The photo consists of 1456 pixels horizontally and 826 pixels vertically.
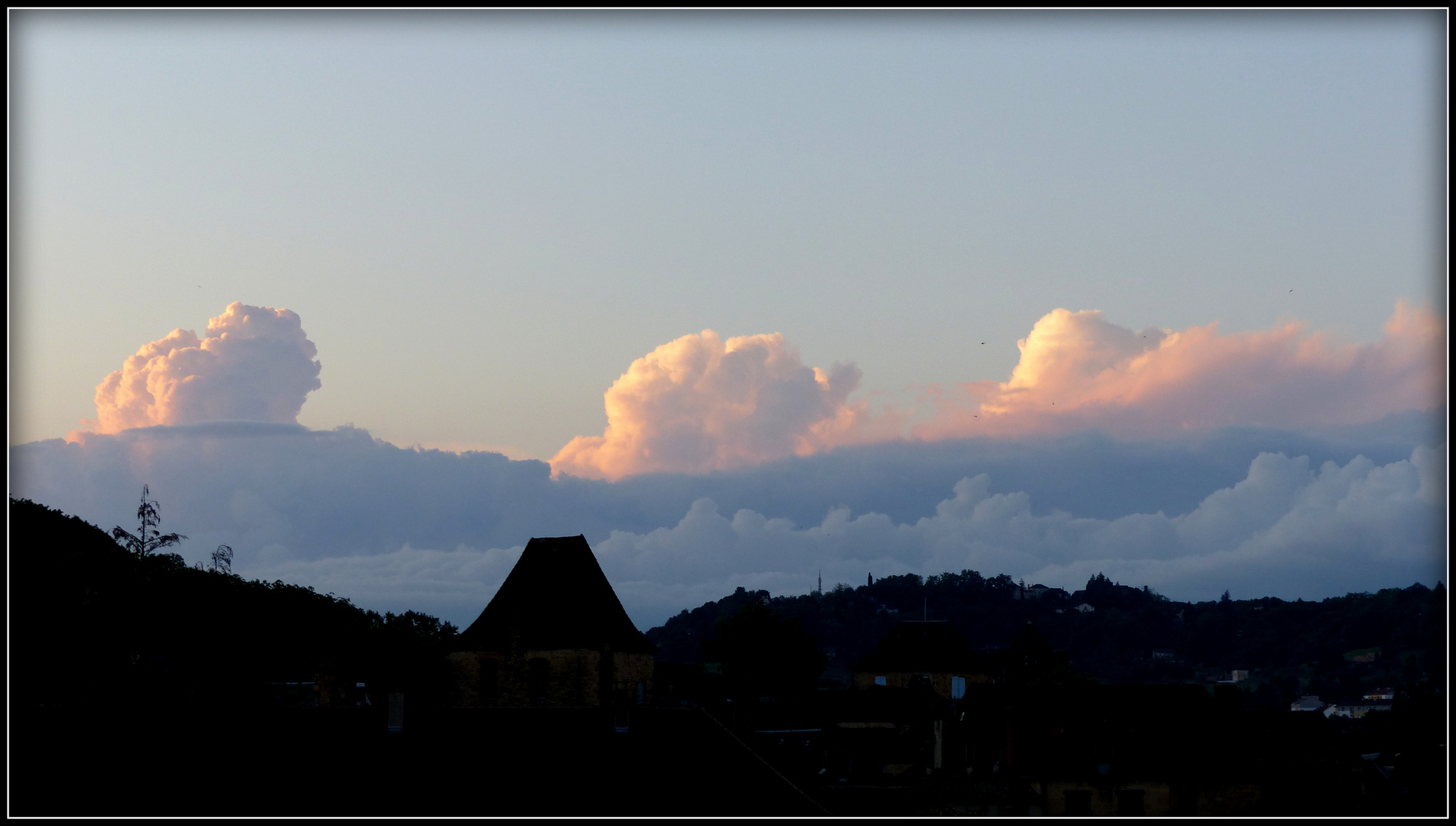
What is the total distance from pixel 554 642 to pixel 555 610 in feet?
5.33

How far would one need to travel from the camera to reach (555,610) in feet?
222

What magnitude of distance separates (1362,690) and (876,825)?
6760 inches

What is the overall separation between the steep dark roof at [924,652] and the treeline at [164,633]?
4696cm

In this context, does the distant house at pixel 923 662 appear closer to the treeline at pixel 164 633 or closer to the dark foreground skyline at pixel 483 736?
the dark foreground skyline at pixel 483 736

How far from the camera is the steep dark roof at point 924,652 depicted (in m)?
107

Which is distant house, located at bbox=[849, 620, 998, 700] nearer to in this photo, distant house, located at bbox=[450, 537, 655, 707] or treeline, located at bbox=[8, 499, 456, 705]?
distant house, located at bbox=[450, 537, 655, 707]

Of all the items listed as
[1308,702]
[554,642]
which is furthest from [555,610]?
[1308,702]

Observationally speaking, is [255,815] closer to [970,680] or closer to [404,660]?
[404,660]

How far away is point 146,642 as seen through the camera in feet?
201

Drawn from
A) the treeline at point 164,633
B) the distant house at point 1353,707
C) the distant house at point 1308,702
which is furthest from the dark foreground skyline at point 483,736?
the distant house at point 1308,702

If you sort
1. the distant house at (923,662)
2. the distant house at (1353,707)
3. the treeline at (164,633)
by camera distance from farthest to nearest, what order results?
the distant house at (1353,707)
the distant house at (923,662)
the treeline at (164,633)

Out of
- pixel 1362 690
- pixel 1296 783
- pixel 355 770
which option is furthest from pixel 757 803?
pixel 1362 690

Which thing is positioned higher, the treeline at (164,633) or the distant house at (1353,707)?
the treeline at (164,633)

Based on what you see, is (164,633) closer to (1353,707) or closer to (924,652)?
(924,652)
